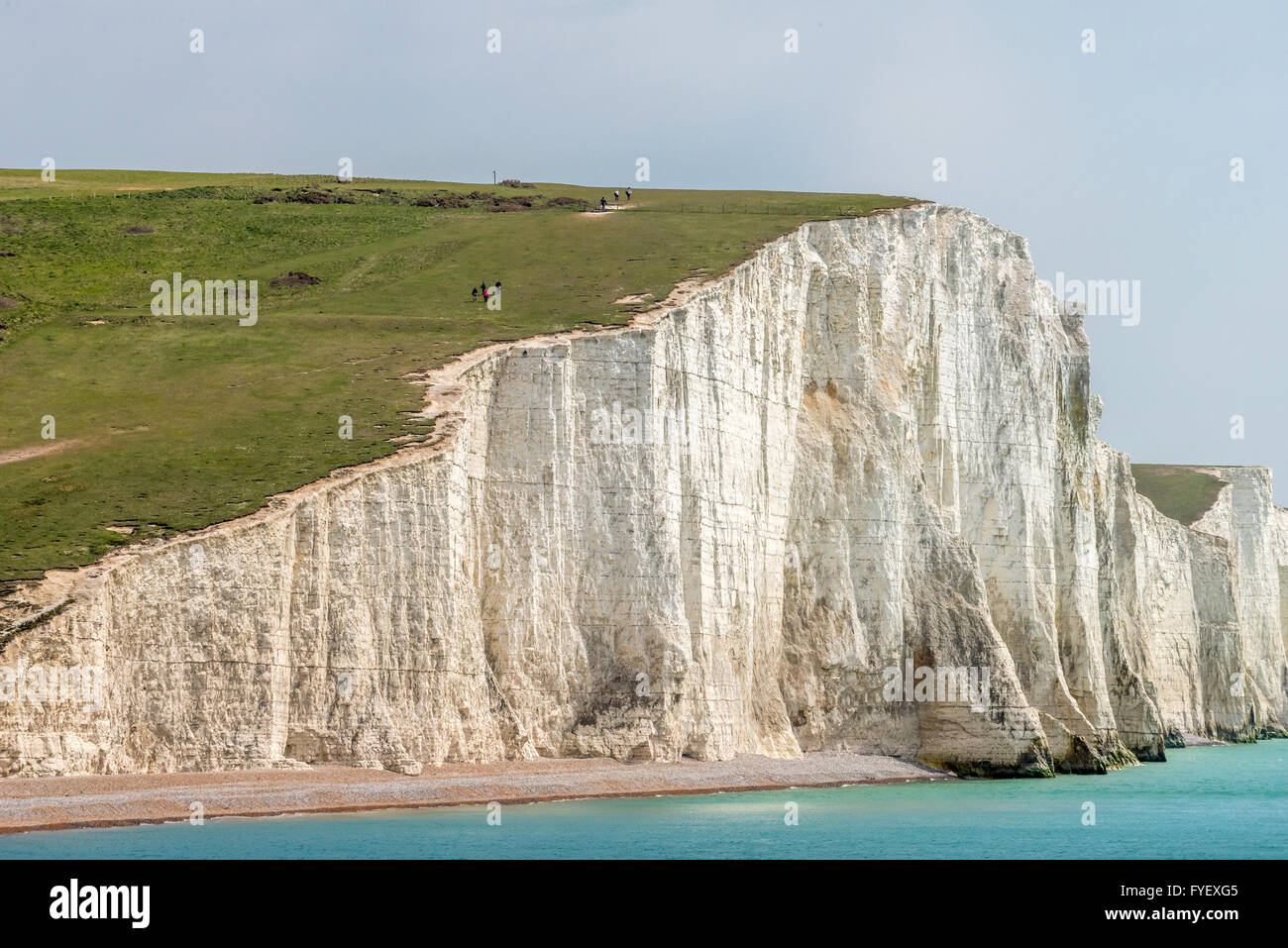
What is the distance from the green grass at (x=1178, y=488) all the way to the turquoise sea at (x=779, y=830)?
6529 cm

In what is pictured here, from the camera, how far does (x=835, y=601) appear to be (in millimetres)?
61219

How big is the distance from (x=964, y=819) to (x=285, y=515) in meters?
19.3

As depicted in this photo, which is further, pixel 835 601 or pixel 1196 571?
pixel 1196 571

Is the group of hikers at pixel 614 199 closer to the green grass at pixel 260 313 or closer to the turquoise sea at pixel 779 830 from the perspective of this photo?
the green grass at pixel 260 313

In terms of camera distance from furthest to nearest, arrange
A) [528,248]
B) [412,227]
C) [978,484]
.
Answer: [412,227]
[528,248]
[978,484]

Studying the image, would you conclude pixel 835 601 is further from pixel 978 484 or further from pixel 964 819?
pixel 964 819

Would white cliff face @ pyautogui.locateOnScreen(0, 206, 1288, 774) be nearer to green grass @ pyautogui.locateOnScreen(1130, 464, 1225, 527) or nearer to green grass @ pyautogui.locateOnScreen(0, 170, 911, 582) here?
green grass @ pyautogui.locateOnScreen(0, 170, 911, 582)

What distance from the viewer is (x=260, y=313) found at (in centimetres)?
6769

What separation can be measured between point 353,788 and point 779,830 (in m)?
10.1

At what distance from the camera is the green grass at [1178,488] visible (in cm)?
11931

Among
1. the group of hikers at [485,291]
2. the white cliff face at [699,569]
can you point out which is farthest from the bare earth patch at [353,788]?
the group of hikers at [485,291]

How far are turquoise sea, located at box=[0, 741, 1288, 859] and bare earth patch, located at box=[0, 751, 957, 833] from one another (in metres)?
0.75

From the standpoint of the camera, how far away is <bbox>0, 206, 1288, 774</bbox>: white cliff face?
135 ft
